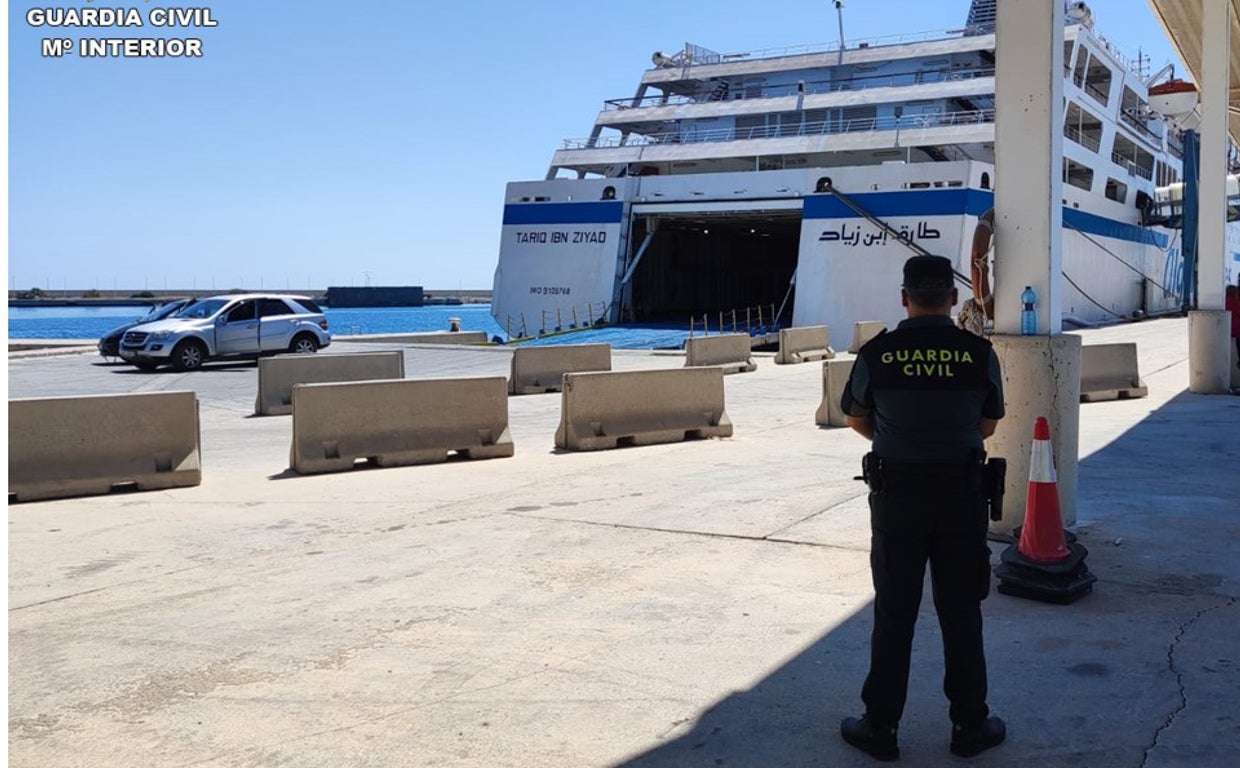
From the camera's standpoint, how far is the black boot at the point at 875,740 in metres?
3.71

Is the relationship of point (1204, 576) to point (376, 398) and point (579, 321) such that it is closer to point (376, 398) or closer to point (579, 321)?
point (376, 398)

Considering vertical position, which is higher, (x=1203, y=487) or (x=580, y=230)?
(x=580, y=230)

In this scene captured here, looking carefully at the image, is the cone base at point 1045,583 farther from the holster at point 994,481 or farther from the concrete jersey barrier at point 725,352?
the concrete jersey barrier at point 725,352

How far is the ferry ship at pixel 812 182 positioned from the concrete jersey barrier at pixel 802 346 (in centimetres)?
370

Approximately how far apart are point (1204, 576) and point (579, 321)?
25.7m

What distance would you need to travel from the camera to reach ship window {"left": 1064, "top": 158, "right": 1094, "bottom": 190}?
34438 mm

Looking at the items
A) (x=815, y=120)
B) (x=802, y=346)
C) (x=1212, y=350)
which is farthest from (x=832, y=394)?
(x=815, y=120)

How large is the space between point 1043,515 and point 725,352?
48.9 ft

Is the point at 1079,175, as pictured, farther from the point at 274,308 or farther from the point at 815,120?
the point at 274,308

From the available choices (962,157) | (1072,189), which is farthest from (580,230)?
(1072,189)

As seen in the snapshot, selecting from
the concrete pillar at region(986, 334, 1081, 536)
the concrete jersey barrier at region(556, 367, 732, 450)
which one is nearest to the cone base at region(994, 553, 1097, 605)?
the concrete pillar at region(986, 334, 1081, 536)

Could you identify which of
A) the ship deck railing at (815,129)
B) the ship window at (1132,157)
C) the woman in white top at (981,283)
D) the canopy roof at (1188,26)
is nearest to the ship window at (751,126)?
the ship deck railing at (815,129)

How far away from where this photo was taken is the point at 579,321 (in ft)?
102

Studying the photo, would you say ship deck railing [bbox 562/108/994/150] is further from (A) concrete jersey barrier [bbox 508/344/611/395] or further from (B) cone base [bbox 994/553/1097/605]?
(B) cone base [bbox 994/553/1097/605]
